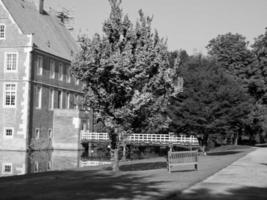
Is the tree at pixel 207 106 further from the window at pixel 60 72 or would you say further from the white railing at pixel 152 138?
the window at pixel 60 72

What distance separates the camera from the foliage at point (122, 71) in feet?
67.6

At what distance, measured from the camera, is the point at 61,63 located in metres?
58.5

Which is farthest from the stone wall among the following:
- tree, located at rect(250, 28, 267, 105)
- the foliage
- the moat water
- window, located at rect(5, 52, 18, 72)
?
the foliage

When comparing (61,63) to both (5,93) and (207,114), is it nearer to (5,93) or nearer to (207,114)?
(5,93)

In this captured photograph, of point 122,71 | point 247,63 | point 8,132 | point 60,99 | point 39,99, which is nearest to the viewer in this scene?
point 122,71

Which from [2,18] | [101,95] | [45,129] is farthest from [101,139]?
[101,95]

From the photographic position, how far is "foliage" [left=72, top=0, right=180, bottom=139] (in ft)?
67.6

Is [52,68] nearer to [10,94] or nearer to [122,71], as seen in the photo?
A: [10,94]

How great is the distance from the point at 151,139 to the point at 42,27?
18915mm

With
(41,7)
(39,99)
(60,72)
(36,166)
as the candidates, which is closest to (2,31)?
(39,99)

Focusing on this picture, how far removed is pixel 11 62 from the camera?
51.8 metres

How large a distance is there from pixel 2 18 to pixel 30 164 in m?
20.8

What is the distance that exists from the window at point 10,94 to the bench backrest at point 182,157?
102 feet

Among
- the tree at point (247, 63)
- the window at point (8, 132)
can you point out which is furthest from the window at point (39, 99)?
the tree at point (247, 63)
